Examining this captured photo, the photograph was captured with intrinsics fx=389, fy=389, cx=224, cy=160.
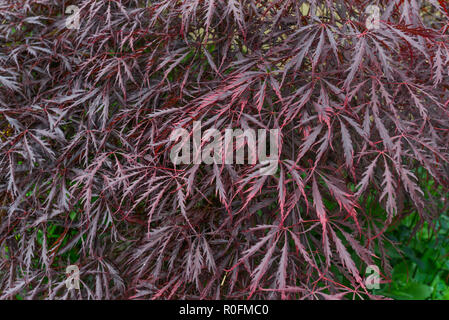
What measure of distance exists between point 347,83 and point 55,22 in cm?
127

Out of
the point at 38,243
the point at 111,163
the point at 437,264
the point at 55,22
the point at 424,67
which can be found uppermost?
the point at 55,22

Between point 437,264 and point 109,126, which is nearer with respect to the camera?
point 109,126

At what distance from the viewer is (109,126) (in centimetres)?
144

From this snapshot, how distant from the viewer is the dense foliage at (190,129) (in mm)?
1238

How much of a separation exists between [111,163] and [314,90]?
29.6 inches

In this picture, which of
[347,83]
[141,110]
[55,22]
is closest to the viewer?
[347,83]

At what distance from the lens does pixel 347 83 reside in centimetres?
119

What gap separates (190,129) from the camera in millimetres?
1275

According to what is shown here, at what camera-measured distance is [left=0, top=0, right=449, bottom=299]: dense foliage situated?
1238mm

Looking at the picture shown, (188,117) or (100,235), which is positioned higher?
(188,117)

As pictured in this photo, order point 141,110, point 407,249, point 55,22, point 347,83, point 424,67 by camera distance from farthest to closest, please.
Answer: point 407,249 → point 55,22 → point 424,67 → point 141,110 → point 347,83

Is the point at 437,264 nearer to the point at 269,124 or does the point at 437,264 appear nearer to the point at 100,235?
the point at 269,124
